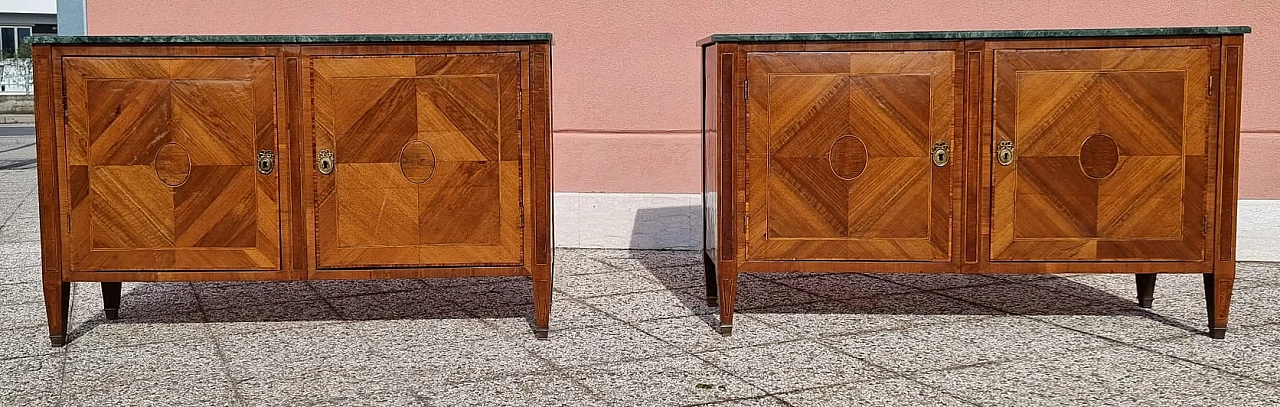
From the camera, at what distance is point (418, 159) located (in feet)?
11.9

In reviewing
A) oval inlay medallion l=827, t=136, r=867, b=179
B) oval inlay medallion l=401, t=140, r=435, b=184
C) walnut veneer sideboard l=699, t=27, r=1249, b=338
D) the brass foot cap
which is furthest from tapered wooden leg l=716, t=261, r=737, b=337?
the brass foot cap

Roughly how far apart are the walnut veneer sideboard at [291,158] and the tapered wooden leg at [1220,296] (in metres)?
2.09

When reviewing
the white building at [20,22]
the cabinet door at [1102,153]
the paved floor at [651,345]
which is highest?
the white building at [20,22]

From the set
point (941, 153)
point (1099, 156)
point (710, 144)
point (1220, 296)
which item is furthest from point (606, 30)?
point (1220, 296)

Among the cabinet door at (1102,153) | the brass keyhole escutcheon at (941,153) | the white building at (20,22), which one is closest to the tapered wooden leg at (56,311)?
the brass keyhole escutcheon at (941,153)

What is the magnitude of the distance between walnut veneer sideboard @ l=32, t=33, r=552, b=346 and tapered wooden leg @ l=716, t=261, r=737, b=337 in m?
0.56

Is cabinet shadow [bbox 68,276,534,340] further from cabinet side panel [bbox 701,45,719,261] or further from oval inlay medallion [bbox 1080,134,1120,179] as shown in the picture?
oval inlay medallion [bbox 1080,134,1120,179]

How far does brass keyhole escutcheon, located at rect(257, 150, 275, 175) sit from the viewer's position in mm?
3594

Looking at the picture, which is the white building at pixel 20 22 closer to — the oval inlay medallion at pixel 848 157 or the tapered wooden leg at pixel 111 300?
the tapered wooden leg at pixel 111 300

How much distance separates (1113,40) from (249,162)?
266cm

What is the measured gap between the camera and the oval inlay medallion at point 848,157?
3.63 m

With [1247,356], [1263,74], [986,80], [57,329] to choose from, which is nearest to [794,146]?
[986,80]

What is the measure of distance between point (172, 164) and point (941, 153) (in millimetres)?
2361

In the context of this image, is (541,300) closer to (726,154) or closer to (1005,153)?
(726,154)
